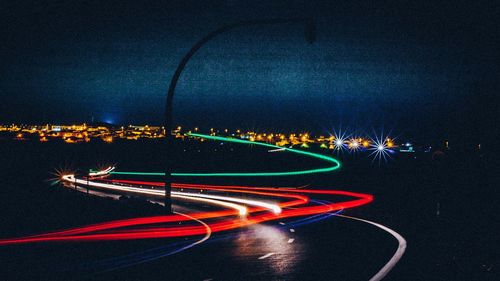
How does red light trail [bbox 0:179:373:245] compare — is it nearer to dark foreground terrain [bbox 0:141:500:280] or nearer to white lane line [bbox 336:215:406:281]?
dark foreground terrain [bbox 0:141:500:280]

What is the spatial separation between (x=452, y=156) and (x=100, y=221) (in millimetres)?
50597

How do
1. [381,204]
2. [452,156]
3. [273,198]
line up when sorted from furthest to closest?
[452,156], [273,198], [381,204]

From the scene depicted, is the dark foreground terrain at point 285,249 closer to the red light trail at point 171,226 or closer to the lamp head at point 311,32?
the red light trail at point 171,226

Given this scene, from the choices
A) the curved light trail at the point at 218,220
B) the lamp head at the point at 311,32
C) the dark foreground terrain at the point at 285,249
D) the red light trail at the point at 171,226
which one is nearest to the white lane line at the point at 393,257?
the curved light trail at the point at 218,220

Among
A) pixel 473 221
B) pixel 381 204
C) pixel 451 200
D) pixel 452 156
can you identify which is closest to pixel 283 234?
pixel 473 221

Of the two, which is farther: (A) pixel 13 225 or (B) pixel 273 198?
(B) pixel 273 198

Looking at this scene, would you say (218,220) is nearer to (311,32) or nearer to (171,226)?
(171,226)

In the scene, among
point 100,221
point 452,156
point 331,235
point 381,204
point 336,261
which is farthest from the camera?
point 452,156

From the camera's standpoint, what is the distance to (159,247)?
14.5 metres

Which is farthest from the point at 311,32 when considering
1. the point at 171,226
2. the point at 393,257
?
the point at 171,226

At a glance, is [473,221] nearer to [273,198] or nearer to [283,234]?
[283,234]

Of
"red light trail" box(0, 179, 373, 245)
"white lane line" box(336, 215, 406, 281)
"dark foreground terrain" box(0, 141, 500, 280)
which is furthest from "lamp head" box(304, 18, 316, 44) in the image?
"red light trail" box(0, 179, 373, 245)

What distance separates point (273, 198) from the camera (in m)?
31.9

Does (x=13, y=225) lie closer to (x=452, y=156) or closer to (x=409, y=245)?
(x=409, y=245)
